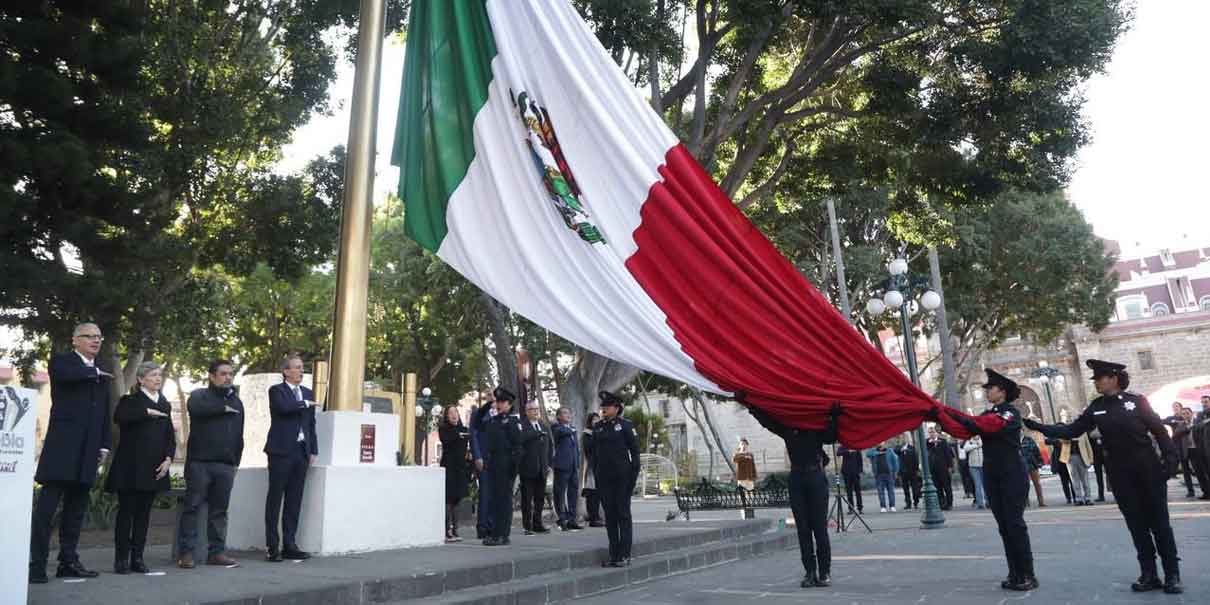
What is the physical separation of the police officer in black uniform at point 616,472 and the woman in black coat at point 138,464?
3.64 m

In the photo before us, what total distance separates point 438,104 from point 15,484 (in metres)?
4.46

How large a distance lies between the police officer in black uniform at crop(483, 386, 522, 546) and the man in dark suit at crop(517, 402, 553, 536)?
86 centimetres

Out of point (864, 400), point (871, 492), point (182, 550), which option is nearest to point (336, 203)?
point (182, 550)

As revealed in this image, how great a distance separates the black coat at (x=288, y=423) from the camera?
7.04 metres

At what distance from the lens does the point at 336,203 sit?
16141 millimetres

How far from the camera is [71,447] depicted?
586 centimetres

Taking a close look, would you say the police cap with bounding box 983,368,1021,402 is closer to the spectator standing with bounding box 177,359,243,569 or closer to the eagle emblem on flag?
the eagle emblem on flag

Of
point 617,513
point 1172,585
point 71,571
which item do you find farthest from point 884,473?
point 71,571

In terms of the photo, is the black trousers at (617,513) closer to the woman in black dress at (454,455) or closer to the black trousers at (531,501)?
the black trousers at (531,501)

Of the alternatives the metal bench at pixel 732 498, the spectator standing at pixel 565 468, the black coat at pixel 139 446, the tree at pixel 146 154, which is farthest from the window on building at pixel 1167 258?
the black coat at pixel 139 446

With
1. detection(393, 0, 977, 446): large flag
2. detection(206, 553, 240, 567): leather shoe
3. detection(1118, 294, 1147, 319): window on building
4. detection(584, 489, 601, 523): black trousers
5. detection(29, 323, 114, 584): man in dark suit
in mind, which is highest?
detection(1118, 294, 1147, 319): window on building

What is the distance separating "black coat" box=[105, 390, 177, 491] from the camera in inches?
251

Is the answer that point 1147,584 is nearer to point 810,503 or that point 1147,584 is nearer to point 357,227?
point 810,503

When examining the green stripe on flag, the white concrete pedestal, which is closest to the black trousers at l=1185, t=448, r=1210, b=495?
the white concrete pedestal
